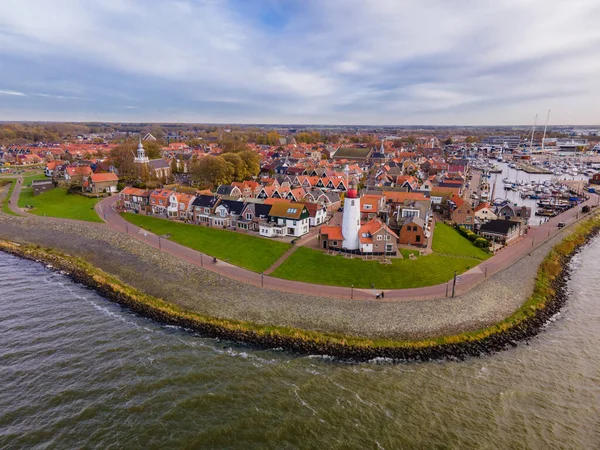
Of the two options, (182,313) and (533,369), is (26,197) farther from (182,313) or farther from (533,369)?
(533,369)

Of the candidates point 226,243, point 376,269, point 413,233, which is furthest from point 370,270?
point 226,243

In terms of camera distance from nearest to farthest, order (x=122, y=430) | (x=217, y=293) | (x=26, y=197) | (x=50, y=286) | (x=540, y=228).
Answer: (x=122, y=430), (x=217, y=293), (x=50, y=286), (x=540, y=228), (x=26, y=197)

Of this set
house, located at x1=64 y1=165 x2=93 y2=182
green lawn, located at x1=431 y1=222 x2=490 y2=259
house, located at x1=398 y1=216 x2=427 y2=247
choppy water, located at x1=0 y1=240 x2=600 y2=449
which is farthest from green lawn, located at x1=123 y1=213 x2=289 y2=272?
house, located at x1=64 y1=165 x2=93 y2=182

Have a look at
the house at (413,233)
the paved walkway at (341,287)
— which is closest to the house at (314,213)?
the house at (413,233)

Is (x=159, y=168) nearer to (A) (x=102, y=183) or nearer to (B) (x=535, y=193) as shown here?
(A) (x=102, y=183)

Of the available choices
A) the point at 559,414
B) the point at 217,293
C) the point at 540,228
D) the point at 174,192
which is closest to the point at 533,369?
the point at 559,414

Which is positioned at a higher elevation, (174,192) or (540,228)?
(174,192)
